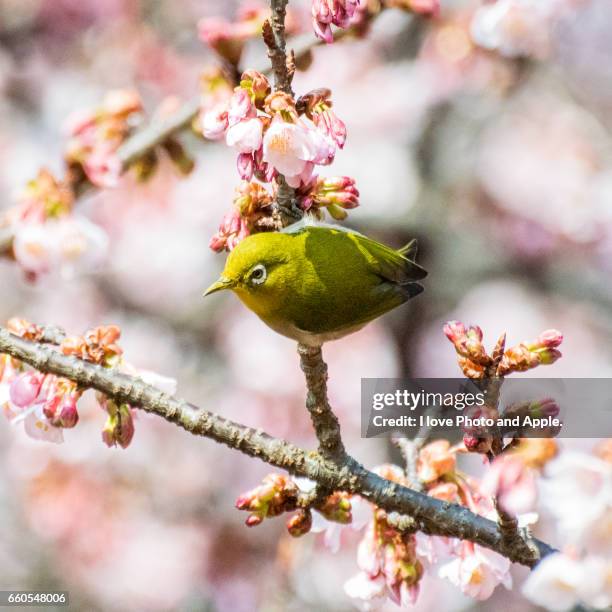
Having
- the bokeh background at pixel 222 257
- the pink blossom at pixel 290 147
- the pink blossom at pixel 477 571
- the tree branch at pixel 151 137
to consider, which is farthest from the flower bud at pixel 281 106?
the bokeh background at pixel 222 257

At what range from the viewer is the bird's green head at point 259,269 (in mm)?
1517

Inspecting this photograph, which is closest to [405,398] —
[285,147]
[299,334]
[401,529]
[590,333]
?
[401,529]

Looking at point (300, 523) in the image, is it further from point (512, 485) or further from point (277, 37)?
point (277, 37)

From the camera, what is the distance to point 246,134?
1380 mm

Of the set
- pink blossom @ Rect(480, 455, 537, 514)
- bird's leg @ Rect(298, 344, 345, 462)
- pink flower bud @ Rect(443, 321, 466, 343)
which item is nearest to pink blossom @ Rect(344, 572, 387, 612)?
bird's leg @ Rect(298, 344, 345, 462)

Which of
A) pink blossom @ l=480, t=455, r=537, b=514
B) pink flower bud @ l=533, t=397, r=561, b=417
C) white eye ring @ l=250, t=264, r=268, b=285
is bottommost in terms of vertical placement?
pink blossom @ l=480, t=455, r=537, b=514

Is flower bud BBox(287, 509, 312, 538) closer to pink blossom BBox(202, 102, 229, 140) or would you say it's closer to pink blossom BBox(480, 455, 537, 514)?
pink blossom BBox(480, 455, 537, 514)

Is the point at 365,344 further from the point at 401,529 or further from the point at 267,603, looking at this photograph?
the point at 401,529

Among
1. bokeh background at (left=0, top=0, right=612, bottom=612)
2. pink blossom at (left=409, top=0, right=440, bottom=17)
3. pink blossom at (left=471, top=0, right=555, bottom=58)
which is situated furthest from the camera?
bokeh background at (left=0, top=0, right=612, bottom=612)

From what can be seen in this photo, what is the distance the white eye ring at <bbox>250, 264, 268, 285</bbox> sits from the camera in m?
1.53

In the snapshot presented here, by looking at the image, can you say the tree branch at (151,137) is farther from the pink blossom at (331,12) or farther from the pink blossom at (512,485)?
the pink blossom at (512,485)

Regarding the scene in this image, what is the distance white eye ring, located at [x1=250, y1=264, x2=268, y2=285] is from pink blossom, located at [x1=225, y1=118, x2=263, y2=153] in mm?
220

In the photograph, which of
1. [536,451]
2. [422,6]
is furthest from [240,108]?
[422,6]

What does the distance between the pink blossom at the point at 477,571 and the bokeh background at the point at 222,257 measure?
203 cm
